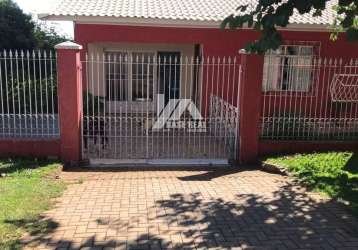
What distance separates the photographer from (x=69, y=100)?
761 centimetres

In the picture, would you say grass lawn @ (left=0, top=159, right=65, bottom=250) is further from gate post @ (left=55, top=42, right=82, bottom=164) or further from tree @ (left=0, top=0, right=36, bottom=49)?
tree @ (left=0, top=0, right=36, bottom=49)

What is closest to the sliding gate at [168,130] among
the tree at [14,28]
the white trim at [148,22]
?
the white trim at [148,22]

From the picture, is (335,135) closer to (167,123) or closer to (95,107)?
(167,123)

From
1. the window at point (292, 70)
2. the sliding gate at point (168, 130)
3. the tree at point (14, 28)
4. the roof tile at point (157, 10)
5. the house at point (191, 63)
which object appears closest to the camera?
the sliding gate at point (168, 130)

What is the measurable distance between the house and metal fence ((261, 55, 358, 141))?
1.6 inches

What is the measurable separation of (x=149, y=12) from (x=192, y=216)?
7730mm

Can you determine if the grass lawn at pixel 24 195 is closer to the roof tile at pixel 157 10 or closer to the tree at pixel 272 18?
the tree at pixel 272 18

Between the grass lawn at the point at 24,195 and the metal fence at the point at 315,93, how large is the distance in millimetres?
5099

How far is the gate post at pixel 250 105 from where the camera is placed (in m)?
7.96

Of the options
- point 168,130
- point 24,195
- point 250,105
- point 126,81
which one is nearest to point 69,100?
point 168,130

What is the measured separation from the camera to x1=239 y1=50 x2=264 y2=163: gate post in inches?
314

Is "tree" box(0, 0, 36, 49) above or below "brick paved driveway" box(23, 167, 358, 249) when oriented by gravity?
above

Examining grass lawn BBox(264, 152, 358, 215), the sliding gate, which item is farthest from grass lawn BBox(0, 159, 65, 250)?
grass lawn BBox(264, 152, 358, 215)

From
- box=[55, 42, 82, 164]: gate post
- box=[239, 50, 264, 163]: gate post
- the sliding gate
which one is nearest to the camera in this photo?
box=[55, 42, 82, 164]: gate post
